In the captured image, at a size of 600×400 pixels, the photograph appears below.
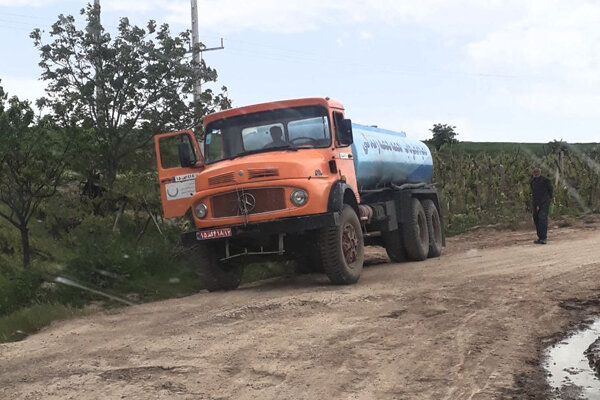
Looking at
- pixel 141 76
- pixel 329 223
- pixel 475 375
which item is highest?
pixel 141 76

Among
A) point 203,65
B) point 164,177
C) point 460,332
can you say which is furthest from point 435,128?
point 460,332

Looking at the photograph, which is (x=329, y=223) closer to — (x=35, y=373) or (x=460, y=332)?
(x=460, y=332)

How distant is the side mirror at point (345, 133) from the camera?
11.2 m

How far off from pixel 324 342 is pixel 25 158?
26.3ft

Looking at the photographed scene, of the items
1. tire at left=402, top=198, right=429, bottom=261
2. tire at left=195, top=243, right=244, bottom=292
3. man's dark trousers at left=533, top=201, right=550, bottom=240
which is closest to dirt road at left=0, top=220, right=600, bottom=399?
tire at left=195, top=243, right=244, bottom=292

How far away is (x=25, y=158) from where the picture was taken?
12883 millimetres

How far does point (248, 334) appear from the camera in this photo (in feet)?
24.7

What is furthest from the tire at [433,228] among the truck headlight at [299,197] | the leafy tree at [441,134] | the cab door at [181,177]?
the leafy tree at [441,134]

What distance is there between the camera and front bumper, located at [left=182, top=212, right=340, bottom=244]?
10211mm

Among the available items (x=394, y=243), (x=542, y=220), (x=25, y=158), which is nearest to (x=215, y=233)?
(x=25, y=158)

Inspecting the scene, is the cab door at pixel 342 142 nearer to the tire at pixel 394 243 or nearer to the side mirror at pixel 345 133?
the side mirror at pixel 345 133

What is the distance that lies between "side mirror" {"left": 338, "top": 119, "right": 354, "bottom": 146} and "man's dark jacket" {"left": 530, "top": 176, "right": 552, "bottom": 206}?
7440mm

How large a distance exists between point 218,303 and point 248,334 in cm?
230

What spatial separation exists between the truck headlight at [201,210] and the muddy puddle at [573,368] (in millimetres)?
5494
